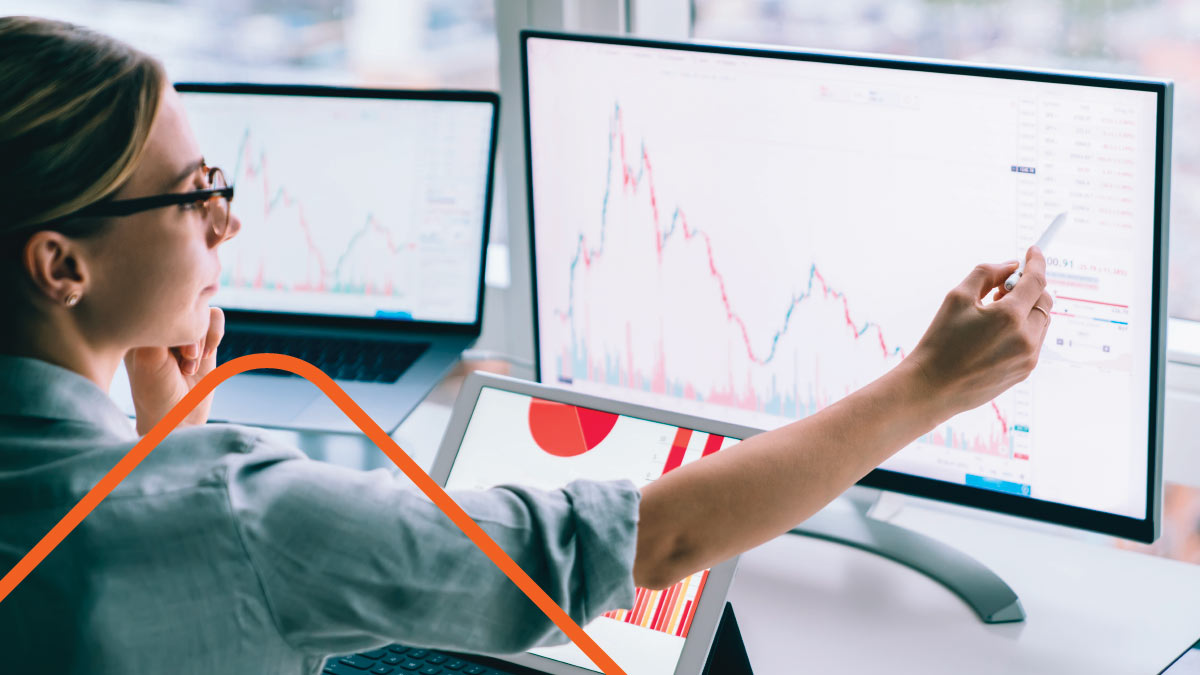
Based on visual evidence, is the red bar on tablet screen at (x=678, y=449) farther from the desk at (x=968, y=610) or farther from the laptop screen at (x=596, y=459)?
the desk at (x=968, y=610)

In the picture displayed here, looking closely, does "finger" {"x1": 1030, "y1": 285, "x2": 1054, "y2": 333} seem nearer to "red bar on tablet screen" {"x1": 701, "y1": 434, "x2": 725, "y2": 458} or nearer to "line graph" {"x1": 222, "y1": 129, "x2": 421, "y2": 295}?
"red bar on tablet screen" {"x1": 701, "y1": 434, "x2": 725, "y2": 458}

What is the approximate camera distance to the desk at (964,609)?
0.87 m

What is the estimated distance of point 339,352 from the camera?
1309mm

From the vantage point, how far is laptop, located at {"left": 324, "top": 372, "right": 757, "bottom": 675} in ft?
2.72

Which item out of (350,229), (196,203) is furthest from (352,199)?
(196,203)

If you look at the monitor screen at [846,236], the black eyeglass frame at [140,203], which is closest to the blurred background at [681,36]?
the monitor screen at [846,236]

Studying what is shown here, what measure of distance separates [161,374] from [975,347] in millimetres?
647

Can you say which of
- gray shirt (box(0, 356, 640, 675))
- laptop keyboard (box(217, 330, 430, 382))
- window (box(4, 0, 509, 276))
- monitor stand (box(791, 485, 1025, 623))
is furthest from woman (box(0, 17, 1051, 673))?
window (box(4, 0, 509, 276))

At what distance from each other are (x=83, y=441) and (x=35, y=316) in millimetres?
86

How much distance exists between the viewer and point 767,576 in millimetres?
1004

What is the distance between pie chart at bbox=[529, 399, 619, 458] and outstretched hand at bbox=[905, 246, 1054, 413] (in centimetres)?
33

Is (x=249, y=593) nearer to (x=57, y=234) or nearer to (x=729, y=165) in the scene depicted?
(x=57, y=234)

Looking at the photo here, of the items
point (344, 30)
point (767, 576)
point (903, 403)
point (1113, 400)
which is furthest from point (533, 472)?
point (344, 30)

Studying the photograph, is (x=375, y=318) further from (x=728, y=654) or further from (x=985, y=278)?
(x=985, y=278)
